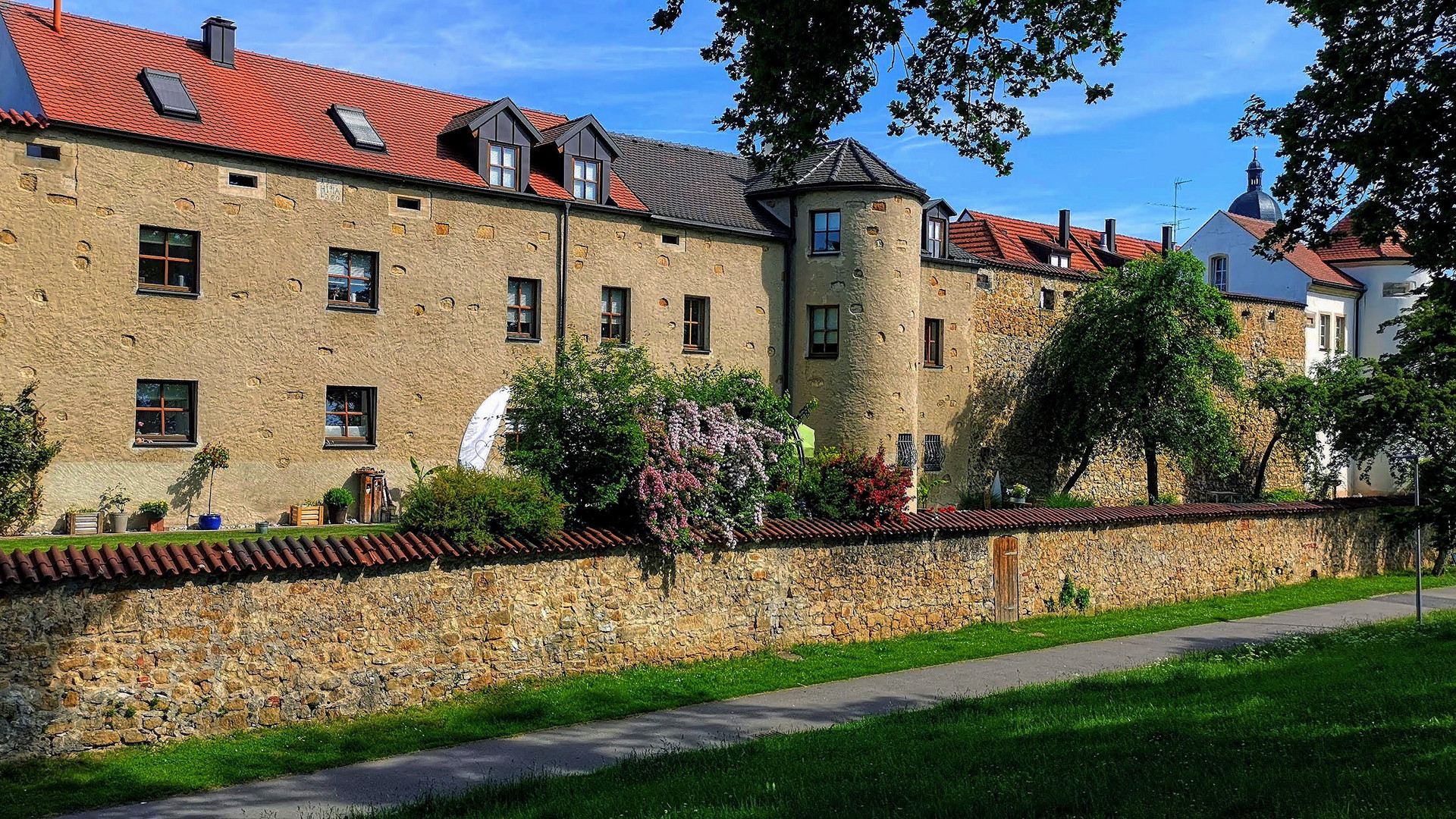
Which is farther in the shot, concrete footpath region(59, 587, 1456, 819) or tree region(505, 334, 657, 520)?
tree region(505, 334, 657, 520)

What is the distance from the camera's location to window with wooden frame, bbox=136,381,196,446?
22.5 m

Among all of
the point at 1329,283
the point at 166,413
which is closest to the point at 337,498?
the point at 166,413

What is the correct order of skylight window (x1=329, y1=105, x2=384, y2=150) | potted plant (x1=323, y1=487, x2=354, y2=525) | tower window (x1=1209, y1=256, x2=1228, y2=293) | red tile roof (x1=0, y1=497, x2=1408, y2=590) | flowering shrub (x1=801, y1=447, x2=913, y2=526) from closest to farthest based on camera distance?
red tile roof (x1=0, y1=497, x2=1408, y2=590) → flowering shrub (x1=801, y1=447, x2=913, y2=526) → potted plant (x1=323, y1=487, x2=354, y2=525) → skylight window (x1=329, y1=105, x2=384, y2=150) → tower window (x1=1209, y1=256, x2=1228, y2=293)

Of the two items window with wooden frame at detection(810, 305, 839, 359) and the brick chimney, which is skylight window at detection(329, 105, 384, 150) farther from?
window with wooden frame at detection(810, 305, 839, 359)

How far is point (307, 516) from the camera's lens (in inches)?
944

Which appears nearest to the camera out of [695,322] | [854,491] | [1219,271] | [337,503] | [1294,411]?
[854,491]

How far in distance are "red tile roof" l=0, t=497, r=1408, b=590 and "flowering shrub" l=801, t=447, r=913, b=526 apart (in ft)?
0.72

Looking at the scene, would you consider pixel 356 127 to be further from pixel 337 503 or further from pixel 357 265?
pixel 337 503

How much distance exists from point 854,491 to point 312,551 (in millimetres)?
8437

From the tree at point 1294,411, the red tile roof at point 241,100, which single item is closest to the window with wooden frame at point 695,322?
the red tile roof at point 241,100

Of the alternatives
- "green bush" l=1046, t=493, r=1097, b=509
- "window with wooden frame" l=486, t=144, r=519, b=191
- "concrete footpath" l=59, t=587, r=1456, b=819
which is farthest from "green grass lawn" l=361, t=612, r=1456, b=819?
"green bush" l=1046, t=493, r=1097, b=509

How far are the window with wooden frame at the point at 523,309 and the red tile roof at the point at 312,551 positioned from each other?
11.7 metres

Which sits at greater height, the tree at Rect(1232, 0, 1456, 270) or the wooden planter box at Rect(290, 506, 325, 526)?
the tree at Rect(1232, 0, 1456, 270)

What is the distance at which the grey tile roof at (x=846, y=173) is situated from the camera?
3055cm
